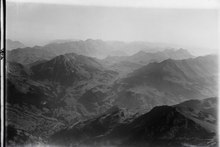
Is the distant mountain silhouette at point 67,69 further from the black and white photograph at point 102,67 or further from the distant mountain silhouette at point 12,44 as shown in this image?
the distant mountain silhouette at point 12,44

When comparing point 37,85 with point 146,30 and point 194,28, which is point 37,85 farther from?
point 194,28

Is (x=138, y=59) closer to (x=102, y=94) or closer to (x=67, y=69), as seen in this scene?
(x=102, y=94)

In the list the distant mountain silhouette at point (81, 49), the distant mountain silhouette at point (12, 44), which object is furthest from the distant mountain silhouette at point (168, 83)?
the distant mountain silhouette at point (12, 44)

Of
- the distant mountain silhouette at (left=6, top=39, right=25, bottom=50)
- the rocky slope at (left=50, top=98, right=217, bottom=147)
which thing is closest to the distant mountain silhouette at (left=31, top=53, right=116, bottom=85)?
the distant mountain silhouette at (left=6, top=39, right=25, bottom=50)

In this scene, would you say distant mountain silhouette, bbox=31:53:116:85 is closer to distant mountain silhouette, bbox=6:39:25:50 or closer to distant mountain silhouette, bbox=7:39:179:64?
distant mountain silhouette, bbox=7:39:179:64

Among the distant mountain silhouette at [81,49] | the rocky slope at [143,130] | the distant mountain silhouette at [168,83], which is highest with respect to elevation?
the distant mountain silhouette at [81,49]

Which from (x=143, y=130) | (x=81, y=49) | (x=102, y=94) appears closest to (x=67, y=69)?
(x=81, y=49)

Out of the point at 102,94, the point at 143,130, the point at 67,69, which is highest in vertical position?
the point at 67,69

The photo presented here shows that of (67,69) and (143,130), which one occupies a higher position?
(67,69)

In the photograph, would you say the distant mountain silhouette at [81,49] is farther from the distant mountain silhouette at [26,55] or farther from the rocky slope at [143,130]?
the rocky slope at [143,130]

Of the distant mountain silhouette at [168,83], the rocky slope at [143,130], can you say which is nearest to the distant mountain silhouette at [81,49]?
the distant mountain silhouette at [168,83]

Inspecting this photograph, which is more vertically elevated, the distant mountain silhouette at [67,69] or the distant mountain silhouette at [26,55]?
the distant mountain silhouette at [26,55]
